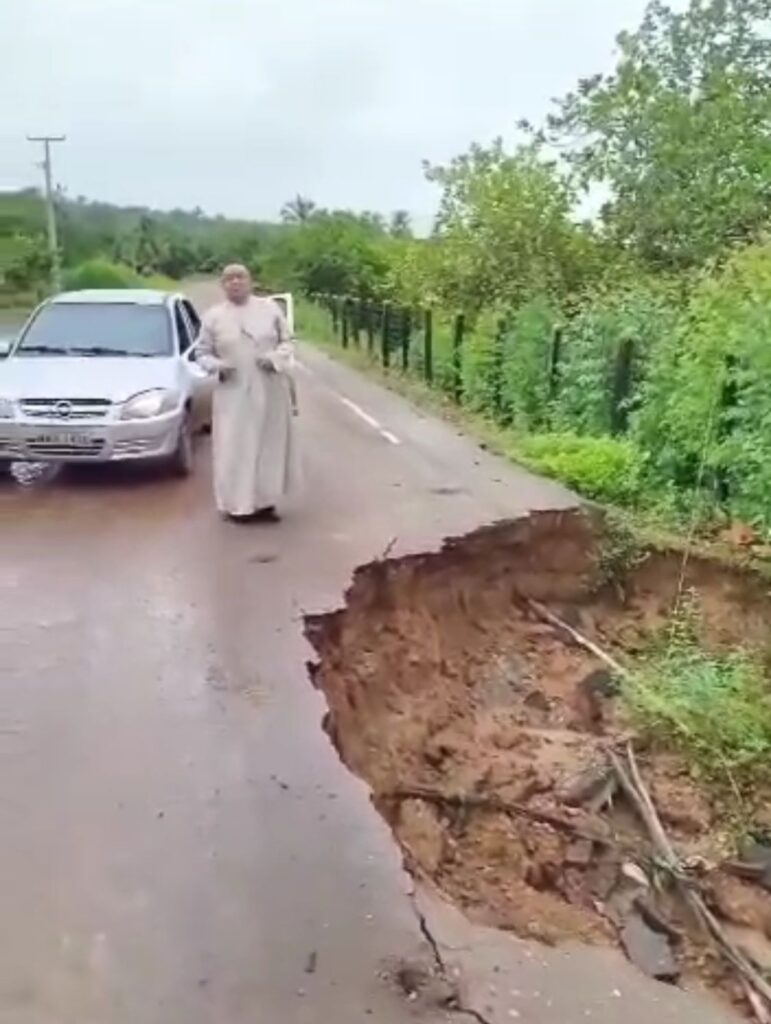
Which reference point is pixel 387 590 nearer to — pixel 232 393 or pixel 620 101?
pixel 232 393

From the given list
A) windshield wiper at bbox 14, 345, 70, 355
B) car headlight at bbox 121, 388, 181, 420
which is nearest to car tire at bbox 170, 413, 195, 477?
car headlight at bbox 121, 388, 181, 420

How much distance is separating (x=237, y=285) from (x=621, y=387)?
4.74 metres

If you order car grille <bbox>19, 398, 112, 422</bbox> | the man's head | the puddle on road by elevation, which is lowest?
the puddle on road

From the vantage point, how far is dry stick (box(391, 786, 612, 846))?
21.3ft

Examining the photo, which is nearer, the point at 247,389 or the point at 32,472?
the point at 247,389

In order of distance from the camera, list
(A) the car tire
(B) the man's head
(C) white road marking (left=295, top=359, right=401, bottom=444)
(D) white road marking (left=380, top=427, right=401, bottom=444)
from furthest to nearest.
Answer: (C) white road marking (left=295, top=359, right=401, bottom=444) < (D) white road marking (left=380, top=427, right=401, bottom=444) < (A) the car tire < (B) the man's head

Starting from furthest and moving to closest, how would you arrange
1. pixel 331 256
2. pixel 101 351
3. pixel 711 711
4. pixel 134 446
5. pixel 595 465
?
pixel 331 256 → pixel 595 465 → pixel 101 351 → pixel 134 446 → pixel 711 711

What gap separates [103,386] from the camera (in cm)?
A: 1061

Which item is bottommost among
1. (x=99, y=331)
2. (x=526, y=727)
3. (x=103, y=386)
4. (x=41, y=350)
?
(x=526, y=727)

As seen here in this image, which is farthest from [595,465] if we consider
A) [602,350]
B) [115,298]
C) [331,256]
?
[331,256]

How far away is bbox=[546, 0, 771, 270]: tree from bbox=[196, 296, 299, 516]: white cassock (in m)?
12.3

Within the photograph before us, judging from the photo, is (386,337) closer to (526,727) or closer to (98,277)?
(526,727)

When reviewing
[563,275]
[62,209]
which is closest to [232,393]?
[563,275]

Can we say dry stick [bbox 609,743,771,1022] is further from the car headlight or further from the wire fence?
the wire fence
